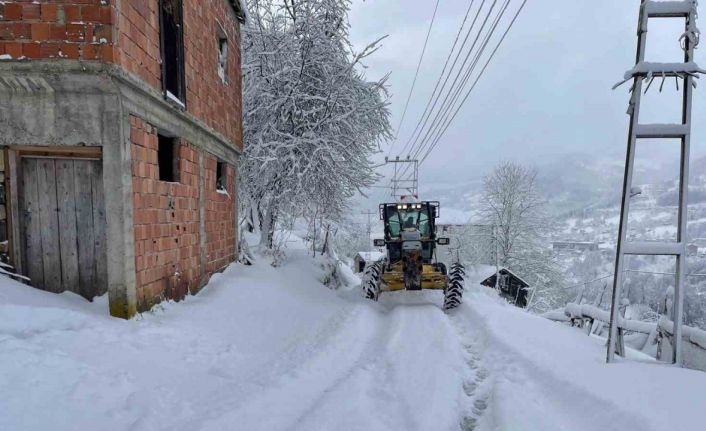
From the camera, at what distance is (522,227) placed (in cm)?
2550

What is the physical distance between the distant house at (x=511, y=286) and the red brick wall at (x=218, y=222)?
2167 cm

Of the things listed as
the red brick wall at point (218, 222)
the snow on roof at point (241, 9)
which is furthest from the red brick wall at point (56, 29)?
the snow on roof at point (241, 9)

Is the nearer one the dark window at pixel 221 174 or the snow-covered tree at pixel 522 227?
the dark window at pixel 221 174

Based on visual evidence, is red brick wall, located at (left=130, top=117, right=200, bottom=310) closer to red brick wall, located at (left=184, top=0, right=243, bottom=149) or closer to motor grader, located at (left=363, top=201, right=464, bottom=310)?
red brick wall, located at (left=184, top=0, right=243, bottom=149)

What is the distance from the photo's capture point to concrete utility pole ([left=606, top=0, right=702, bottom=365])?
13.0ft

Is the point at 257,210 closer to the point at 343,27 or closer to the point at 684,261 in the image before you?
the point at 343,27

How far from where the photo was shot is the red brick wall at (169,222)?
181 inches

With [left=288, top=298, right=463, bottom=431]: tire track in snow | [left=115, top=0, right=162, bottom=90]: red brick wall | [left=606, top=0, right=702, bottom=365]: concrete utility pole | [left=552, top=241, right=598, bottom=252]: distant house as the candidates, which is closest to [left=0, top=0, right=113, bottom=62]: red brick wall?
[left=115, top=0, right=162, bottom=90]: red brick wall

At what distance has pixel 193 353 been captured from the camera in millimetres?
3998

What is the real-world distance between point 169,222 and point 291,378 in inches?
123

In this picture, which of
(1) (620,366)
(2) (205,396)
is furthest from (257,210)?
(1) (620,366)

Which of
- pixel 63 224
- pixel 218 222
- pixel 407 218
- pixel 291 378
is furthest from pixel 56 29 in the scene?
pixel 407 218

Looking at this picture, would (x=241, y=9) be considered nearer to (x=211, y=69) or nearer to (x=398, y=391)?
(x=211, y=69)

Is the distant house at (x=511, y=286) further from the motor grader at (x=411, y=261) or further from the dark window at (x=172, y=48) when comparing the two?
the dark window at (x=172, y=48)
